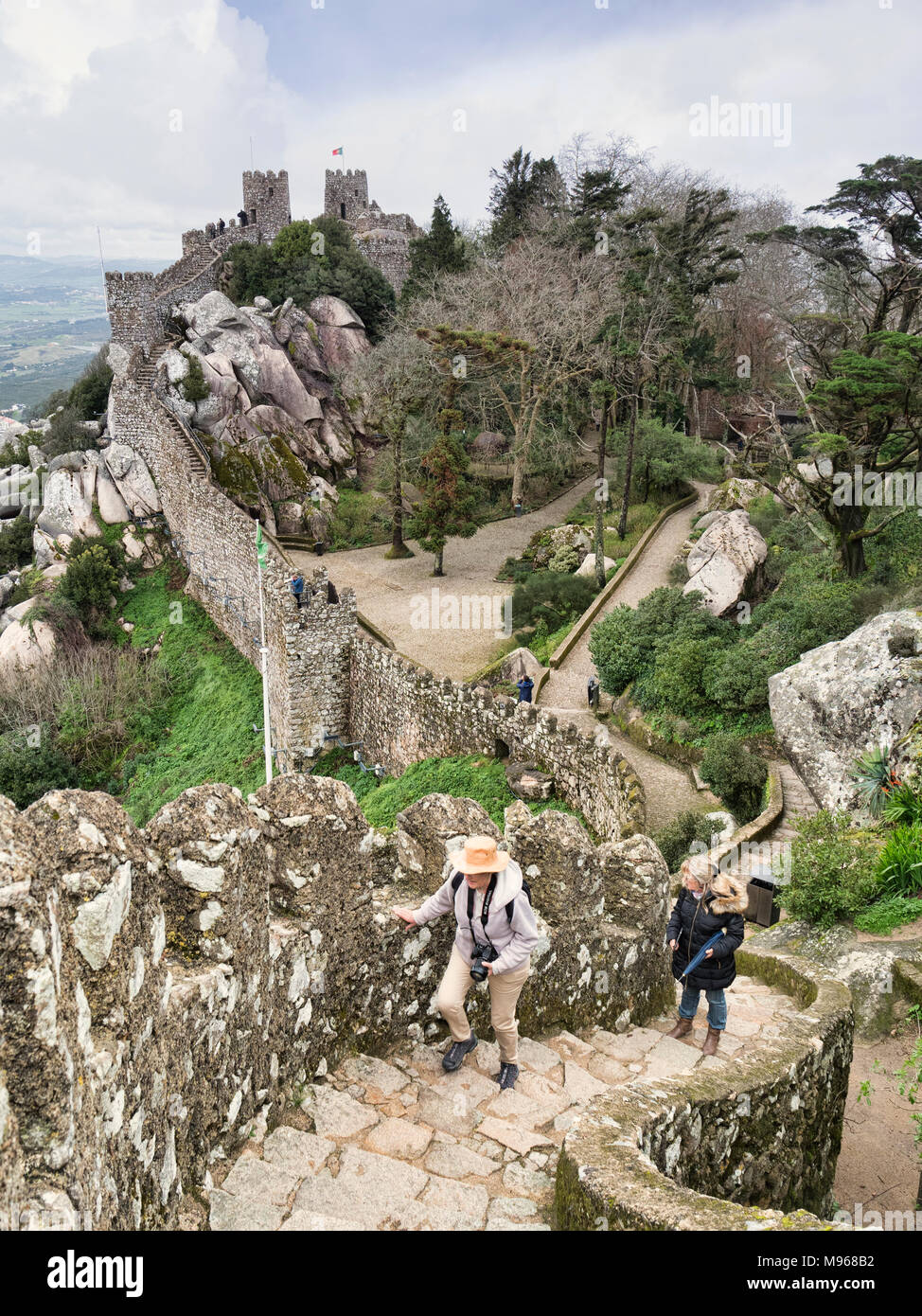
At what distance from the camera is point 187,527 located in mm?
25500

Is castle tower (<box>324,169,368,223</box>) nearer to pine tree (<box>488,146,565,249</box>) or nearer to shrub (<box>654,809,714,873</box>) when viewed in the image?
pine tree (<box>488,146,565,249</box>)

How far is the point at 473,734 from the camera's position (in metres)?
15.6

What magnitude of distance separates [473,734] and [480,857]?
426 inches

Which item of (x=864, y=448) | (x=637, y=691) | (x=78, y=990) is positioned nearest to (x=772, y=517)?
(x=864, y=448)

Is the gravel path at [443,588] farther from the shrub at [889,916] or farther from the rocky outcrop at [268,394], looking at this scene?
the shrub at [889,916]

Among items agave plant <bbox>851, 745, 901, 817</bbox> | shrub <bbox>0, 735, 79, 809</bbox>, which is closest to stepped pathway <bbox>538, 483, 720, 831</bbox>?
agave plant <bbox>851, 745, 901, 817</bbox>

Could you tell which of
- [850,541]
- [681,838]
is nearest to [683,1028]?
[681,838]

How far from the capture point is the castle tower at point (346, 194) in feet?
165

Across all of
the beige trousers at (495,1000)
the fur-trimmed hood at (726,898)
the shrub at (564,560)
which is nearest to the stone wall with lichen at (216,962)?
the beige trousers at (495,1000)

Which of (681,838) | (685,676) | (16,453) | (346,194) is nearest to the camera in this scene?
(681,838)

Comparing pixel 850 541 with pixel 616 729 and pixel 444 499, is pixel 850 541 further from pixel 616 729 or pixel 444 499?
pixel 444 499

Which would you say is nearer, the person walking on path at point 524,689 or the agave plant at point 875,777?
the agave plant at point 875,777

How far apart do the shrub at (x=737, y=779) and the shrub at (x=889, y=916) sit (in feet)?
19.6

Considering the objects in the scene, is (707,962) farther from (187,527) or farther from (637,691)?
(187,527)
